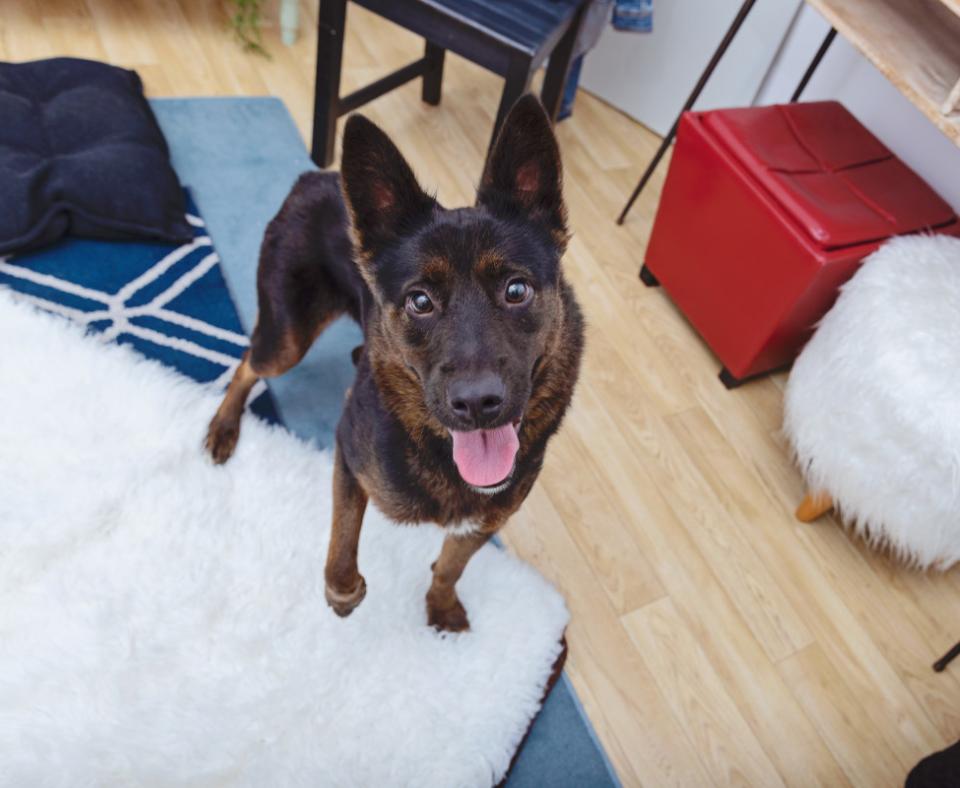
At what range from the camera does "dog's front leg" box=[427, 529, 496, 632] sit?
141cm

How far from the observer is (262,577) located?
1586 millimetres

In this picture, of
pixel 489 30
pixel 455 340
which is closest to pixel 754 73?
pixel 489 30

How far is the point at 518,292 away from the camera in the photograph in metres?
1.16

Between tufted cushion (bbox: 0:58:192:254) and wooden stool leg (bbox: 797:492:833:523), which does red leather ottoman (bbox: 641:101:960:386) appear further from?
tufted cushion (bbox: 0:58:192:254)

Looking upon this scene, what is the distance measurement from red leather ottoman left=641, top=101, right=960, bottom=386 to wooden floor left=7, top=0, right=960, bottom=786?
0.21 meters

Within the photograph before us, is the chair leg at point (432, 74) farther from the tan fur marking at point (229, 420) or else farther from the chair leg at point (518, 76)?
the tan fur marking at point (229, 420)

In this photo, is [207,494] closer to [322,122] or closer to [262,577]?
[262,577]

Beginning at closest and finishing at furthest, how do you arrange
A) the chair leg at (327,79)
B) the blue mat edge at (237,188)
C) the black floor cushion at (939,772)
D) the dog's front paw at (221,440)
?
the black floor cushion at (939,772) < the dog's front paw at (221,440) < the blue mat edge at (237,188) < the chair leg at (327,79)

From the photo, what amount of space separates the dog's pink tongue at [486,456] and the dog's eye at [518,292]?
0.70ft

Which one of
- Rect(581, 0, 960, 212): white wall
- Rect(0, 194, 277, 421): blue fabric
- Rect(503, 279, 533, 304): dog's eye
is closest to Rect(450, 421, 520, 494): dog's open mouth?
Rect(503, 279, 533, 304): dog's eye

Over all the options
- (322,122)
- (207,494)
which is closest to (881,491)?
(207,494)

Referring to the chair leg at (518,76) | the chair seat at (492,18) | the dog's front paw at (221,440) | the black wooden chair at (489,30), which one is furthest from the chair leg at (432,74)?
the dog's front paw at (221,440)

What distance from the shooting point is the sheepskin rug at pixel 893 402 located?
5.45 feet

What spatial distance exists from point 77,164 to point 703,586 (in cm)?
223
